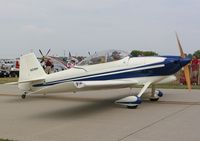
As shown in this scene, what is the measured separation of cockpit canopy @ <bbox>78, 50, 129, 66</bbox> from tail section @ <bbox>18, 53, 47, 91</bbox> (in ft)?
6.60

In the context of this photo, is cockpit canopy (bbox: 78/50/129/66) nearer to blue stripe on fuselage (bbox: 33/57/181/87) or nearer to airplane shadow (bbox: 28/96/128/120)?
blue stripe on fuselage (bbox: 33/57/181/87)

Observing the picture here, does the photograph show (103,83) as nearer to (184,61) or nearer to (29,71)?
(184,61)

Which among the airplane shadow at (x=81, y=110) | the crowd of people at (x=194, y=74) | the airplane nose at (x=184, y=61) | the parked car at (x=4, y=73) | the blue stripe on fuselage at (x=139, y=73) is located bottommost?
the parked car at (x=4, y=73)

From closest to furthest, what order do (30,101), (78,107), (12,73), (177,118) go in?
(177,118) → (78,107) → (30,101) → (12,73)

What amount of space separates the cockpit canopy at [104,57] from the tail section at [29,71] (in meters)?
2.01

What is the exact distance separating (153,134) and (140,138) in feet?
1.47

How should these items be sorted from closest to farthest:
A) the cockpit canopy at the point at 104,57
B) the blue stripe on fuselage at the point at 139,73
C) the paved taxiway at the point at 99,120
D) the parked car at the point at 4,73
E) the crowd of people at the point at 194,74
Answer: the paved taxiway at the point at 99,120, the blue stripe on fuselage at the point at 139,73, the cockpit canopy at the point at 104,57, the crowd of people at the point at 194,74, the parked car at the point at 4,73

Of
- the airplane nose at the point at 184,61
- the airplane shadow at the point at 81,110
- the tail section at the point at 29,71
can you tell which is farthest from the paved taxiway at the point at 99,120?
the airplane nose at the point at 184,61

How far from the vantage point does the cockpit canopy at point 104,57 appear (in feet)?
38.7

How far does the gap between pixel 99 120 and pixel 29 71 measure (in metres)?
5.19

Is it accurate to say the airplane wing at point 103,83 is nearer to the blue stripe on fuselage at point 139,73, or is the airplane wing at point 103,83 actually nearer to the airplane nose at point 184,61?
the blue stripe on fuselage at point 139,73

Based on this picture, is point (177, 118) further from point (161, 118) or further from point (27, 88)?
point (27, 88)

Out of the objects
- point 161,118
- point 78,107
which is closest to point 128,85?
point 78,107

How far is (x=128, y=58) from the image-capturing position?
1186 cm
